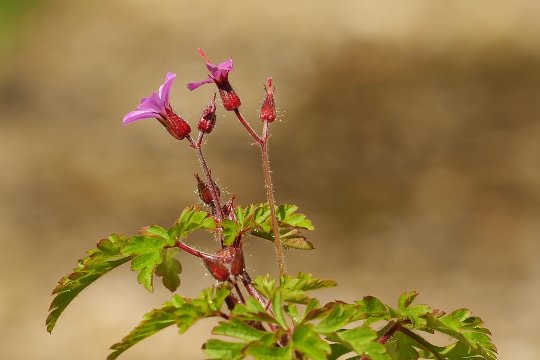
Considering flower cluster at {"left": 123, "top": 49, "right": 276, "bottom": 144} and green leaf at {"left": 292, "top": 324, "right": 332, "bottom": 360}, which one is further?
flower cluster at {"left": 123, "top": 49, "right": 276, "bottom": 144}

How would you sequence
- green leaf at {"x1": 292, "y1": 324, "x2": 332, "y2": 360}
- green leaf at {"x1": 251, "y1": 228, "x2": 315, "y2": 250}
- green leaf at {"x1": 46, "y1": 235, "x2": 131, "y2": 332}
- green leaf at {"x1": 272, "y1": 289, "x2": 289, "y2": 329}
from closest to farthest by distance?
1. green leaf at {"x1": 292, "y1": 324, "x2": 332, "y2": 360}
2. green leaf at {"x1": 272, "y1": 289, "x2": 289, "y2": 329}
3. green leaf at {"x1": 46, "y1": 235, "x2": 131, "y2": 332}
4. green leaf at {"x1": 251, "y1": 228, "x2": 315, "y2": 250}

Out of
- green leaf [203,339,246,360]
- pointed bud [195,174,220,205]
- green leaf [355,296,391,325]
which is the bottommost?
green leaf [203,339,246,360]

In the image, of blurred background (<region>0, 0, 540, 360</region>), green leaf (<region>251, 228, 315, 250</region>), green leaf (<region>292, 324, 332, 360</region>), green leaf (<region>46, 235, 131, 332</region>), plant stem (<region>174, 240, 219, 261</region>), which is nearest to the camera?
green leaf (<region>292, 324, 332, 360</region>)

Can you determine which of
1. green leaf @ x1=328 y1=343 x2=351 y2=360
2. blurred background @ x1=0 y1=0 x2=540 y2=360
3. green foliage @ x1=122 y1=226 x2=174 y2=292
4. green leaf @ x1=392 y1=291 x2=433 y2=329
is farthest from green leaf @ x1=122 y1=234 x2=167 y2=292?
blurred background @ x1=0 y1=0 x2=540 y2=360

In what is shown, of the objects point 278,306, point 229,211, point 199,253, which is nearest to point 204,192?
point 229,211

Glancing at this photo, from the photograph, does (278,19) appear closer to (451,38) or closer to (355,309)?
(451,38)

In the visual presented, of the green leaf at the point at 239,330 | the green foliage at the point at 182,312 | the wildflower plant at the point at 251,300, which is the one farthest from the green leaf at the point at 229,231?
the green leaf at the point at 239,330

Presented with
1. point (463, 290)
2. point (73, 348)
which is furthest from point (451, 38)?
point (73, 348)

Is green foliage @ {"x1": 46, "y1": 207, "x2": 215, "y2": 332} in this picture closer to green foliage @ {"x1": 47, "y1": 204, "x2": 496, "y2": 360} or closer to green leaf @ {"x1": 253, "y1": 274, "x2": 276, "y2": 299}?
green foliage @ {"x1": 47, "y1": 204, "x2": 496, "y2": 360}
